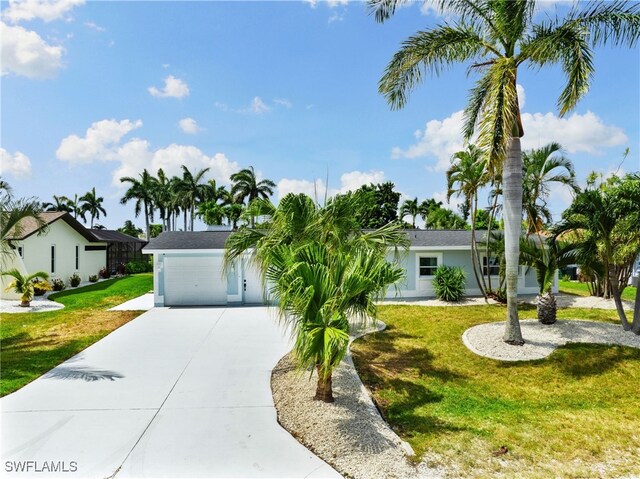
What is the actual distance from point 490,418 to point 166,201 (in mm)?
39533

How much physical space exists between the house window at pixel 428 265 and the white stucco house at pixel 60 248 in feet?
54.5

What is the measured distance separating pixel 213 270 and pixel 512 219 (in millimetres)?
11208

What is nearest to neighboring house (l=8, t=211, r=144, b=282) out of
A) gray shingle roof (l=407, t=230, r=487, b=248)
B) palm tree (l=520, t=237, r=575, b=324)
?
gray shingle roof (l=407, t=230, r=487, b=248)

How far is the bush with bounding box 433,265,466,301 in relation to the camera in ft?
49.3

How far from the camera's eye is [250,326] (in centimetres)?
1130

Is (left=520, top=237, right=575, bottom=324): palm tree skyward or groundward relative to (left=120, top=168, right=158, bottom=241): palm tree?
groundward

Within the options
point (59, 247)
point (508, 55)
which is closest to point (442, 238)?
point (508, 55)

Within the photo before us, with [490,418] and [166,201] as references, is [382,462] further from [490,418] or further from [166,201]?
[166,201]

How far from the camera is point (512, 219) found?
871cm

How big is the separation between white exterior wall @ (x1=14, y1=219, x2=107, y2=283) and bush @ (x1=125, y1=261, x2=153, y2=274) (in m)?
4.16

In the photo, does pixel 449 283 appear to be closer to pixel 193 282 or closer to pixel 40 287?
pixel 193 282

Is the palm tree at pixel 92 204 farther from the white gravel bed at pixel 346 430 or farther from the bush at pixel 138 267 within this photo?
the white gravel bed at pixel 346 430

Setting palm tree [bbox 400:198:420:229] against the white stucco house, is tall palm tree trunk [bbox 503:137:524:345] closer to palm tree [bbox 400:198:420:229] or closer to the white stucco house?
the white stucco house

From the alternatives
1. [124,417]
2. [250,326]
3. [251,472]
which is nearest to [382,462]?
[251,472]
